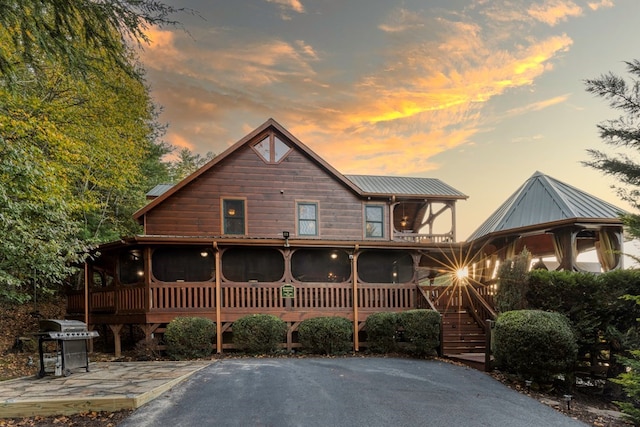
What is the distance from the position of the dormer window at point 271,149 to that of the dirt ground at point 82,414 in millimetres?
8060

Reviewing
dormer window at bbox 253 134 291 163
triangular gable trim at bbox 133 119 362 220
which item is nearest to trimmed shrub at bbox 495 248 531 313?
triangular gable trim at bbox 133 119 362 220

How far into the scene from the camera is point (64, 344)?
23.7 ft

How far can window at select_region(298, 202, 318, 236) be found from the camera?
1409cm

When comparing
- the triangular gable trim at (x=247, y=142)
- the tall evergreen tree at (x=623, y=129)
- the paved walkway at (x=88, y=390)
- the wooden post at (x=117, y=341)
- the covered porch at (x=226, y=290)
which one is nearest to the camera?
the paved walkway at (x=88, y=390)

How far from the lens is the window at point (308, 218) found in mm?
14094

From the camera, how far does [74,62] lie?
484 cm

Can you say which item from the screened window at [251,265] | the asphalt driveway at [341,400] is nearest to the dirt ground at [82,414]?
the asphalt driveway at [341,400]

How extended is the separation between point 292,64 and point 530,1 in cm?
776

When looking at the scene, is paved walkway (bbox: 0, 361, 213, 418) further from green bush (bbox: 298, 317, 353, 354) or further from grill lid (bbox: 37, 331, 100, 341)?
green bush (bbox: 298, 317, 353, 354)

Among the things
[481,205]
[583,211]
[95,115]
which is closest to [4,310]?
[95,115]

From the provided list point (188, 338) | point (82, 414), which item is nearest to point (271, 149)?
point (188, 338)

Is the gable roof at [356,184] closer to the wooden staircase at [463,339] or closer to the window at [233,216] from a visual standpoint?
the window at [233,216]

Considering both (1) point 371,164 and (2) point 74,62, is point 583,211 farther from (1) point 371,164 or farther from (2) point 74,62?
(2) point 74,62

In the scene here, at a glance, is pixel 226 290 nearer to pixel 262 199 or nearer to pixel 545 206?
pixel 262 199
